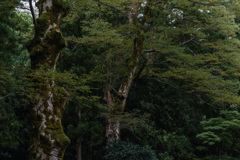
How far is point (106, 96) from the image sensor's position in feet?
34.5

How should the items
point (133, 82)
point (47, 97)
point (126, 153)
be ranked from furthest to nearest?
point (133, 82), point (126, 153), point (47, 97)

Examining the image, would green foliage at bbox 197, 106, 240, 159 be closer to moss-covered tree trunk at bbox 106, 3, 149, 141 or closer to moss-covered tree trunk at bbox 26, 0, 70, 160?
moss-covered tree trunk at bbox 106, 3, 149, 141

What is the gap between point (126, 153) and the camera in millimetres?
7535

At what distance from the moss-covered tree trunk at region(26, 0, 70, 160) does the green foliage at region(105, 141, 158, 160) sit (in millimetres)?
4074

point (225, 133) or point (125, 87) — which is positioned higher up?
point (125, 87)

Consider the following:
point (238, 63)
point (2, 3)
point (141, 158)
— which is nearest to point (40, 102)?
point (2, 3)

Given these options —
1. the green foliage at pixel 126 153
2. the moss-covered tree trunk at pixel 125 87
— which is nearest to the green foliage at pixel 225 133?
the green foliage at pixel 126 153

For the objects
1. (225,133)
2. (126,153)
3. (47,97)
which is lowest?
(126,153)

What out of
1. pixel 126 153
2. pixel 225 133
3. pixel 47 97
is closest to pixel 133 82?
pixel 126 153

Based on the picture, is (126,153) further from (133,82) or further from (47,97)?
(47,97)

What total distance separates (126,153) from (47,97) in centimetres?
464

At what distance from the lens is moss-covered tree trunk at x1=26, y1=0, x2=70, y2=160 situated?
370cm

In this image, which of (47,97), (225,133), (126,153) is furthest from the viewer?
(225,133)

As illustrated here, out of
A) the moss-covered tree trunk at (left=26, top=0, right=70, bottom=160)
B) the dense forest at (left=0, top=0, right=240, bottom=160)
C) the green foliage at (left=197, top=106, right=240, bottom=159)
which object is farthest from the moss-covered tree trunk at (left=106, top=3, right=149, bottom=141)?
the moss-covered tree trunk at (left=26, top=0, right=70, bottom=160)
